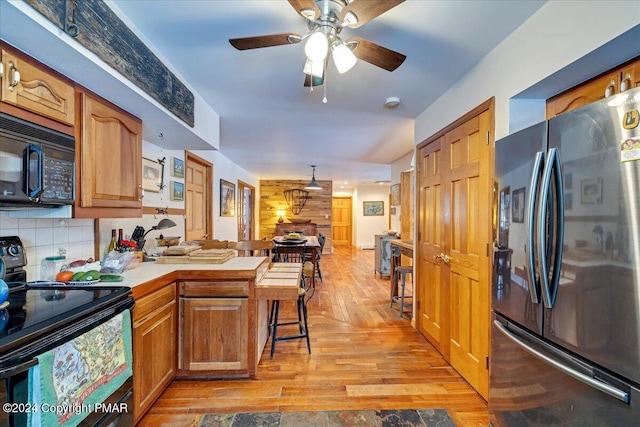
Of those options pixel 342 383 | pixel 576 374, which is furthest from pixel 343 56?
pixel 342 383

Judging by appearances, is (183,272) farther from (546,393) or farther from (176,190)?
(546,393)

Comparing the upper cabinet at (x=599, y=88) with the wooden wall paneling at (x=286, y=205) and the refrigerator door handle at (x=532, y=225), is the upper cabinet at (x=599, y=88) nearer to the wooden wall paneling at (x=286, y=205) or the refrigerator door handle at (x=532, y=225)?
the refrigerator door handle at (x=532, y=225)

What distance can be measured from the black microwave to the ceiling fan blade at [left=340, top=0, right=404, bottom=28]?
4.78 ft

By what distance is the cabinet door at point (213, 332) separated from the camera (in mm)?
2045

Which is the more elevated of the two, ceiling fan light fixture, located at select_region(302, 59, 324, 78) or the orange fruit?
ceiling fan light fixture, located at select_region(302, 59, 324, 78)

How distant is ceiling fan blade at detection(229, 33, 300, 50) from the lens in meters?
1.36

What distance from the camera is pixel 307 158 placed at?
18.0 ft

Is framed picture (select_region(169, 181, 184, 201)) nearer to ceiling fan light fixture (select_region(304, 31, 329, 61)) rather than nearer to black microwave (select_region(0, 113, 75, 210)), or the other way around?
black microwave (select_region(0, 113, 75, 210))

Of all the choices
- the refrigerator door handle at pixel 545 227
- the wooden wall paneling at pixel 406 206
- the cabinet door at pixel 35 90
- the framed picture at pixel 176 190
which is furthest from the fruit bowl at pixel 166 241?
the wooden wall paneling at pixel 406 206

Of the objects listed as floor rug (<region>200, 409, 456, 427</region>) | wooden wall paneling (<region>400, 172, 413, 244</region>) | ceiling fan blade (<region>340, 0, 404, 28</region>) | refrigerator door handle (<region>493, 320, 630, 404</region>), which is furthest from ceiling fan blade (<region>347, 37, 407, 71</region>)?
wooden wall paneling (<region>400, 172, 413, 244</region>)

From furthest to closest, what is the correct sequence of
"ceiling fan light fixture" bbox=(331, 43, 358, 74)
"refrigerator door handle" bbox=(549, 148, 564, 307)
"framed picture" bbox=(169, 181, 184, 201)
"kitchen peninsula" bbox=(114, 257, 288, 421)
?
"framed picture" bbox=(169, 181, 184, 201), "kitchen peninsula" bbox=(114, 257, 288, 421), "ceiling fan light fixture" bbox=(331, 43, 358, 74), "refrigerator door handle" bbox=(549, 148, 564, 307)

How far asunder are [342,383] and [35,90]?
2.46 m

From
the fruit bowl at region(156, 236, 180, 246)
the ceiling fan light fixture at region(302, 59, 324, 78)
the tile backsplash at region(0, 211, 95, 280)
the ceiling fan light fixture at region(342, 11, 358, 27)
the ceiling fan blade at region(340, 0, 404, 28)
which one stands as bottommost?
the fruit bowl at region(156, 236, 180, 246)

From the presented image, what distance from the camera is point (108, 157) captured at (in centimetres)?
173
